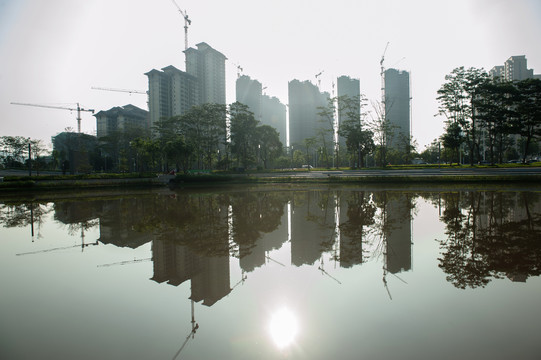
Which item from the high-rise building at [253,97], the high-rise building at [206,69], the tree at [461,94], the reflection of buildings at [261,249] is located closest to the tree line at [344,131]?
the tree at [461,94]

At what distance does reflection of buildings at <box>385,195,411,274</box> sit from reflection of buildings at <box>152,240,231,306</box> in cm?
259

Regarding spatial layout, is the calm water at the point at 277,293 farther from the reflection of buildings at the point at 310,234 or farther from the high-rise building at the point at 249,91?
the high-rise building at the point at 249,91

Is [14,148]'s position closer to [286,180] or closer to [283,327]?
[286,180]

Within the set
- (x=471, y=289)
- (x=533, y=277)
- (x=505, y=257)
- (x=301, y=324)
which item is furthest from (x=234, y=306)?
(x=505, y=257)

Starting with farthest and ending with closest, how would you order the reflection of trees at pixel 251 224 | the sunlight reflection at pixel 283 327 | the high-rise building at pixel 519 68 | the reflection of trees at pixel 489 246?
the high-rise building at pixel 519 68 → the reflection of trees at pixel 251 224 → the reflection of trees at pixel 489 246 → the sunlight reflection at pixel 283 327

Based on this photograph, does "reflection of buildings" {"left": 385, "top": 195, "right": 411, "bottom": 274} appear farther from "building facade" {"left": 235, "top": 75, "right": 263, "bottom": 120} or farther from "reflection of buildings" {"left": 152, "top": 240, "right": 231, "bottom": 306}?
"building facade" {"left": 235, "top": 75, "right": 263, "bottom": 120}

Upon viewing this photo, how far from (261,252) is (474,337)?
3409 mm

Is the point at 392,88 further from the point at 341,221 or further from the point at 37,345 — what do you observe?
the point at 37,345

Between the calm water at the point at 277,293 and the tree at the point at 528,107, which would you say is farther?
the tree at the point at 528,107

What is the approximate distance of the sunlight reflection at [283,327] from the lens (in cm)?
247

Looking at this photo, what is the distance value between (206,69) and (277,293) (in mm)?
106422

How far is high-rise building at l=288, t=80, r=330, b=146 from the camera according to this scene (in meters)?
80.9

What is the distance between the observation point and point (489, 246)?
4.93 metres

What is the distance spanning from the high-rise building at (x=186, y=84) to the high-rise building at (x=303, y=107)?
105 ft
